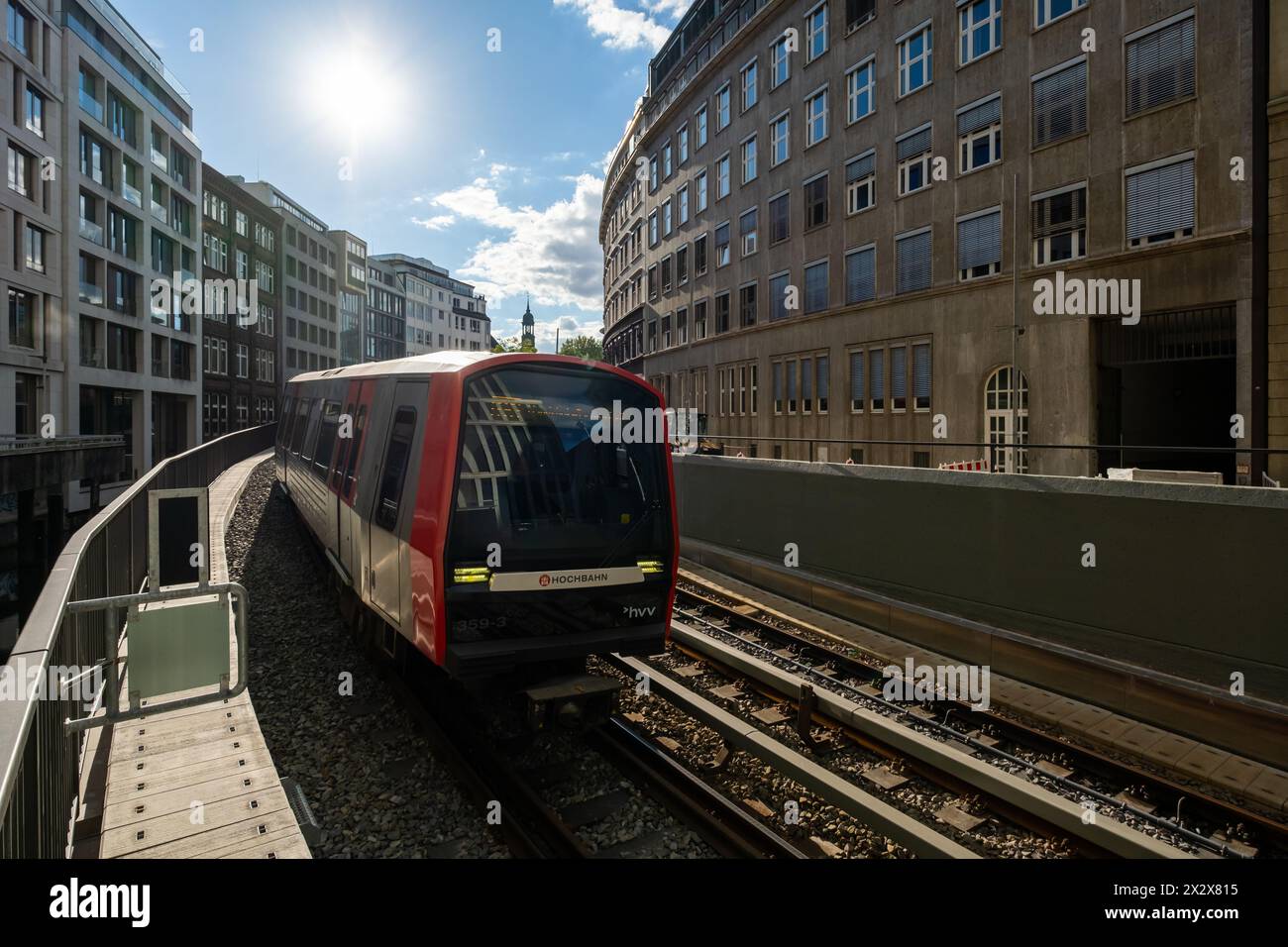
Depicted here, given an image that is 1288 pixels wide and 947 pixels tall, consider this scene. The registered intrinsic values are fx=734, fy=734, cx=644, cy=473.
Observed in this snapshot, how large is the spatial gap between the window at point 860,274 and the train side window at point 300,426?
793 inches

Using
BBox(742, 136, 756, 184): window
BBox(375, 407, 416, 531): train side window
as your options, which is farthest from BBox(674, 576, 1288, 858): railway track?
BBox(742, 136, 756, 184): window

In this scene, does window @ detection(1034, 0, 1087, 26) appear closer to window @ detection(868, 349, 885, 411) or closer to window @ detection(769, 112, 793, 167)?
window @ detection(868, 349, 885, 411)

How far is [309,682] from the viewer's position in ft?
27.9

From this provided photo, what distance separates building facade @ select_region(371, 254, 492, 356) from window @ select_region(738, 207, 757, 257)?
72.4 m

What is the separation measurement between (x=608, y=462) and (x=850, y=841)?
385 cm

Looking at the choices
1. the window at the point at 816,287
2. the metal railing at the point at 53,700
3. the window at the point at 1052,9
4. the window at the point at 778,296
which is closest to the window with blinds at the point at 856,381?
the window at the point at 816,287

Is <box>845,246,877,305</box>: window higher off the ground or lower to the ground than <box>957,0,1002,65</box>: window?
lower

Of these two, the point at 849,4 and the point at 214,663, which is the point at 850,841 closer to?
the point at 214,663

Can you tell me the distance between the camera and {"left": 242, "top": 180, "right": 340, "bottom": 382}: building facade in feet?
228

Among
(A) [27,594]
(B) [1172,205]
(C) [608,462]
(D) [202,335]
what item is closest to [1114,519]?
(C) [608,462]

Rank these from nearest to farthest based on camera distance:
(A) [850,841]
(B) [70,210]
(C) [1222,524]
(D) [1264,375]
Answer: (A) [850,841] → (C) [1222,524] → (D) [1264,375] → (B) [70,210]

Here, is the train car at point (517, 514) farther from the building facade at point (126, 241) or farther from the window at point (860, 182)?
the building facade at point (126, 241)

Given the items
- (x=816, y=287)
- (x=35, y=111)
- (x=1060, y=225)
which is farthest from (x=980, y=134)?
(x=35, y=111)

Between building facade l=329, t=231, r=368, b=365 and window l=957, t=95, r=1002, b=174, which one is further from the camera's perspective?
building facade l=329, t=231, r=368, b=365
